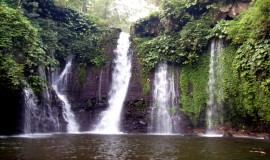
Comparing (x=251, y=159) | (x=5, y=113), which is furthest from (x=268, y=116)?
(x=5, y=113)

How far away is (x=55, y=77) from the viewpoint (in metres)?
19.3

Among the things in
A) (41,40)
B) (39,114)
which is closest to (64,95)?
(39,114)

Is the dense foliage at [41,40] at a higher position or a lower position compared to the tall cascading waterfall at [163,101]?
higher

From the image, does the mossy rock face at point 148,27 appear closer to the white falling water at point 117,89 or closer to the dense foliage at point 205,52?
the dense foliage at point 205,52

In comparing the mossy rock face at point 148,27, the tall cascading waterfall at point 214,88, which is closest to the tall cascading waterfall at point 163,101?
the tall cascading waterfall at point 214,88

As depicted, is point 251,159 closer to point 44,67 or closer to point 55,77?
point 44,67

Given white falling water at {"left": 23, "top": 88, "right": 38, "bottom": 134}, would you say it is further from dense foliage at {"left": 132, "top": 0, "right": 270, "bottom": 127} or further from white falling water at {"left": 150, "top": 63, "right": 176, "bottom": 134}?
dense foliage at {"left": 132, "top": 0, "right": 270, "bottom": 127}

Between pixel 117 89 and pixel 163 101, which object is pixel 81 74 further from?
pixel 163 101

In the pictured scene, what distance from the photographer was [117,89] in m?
19.5

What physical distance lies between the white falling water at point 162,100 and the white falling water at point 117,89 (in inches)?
87.4

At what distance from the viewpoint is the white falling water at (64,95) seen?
17281mm

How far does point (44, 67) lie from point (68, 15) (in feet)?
25.9

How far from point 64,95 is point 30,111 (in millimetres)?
4257

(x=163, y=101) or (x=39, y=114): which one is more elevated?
(x=163, y=101)
